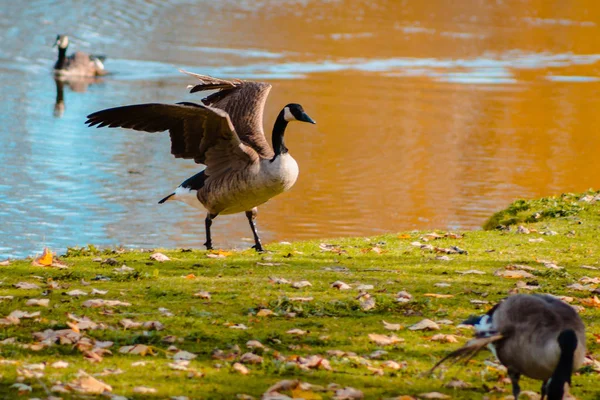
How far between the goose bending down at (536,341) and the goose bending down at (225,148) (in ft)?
16.1

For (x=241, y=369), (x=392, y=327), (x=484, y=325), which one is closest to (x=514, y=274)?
(x=392, y=327)

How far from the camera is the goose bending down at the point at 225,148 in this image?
1018 centimetres

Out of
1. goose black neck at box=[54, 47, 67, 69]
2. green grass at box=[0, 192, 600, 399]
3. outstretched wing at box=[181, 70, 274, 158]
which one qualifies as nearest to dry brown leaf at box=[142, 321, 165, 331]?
green grass at box=[0, 192, 600, 399]

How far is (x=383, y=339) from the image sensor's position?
6.80 m

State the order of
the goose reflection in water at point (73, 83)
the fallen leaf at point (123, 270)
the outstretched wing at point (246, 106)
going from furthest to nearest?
the goose reflection in water at point (73, 83)
the outstretched wing at point (246, 106)
the fallen leaf at point (123, 270)

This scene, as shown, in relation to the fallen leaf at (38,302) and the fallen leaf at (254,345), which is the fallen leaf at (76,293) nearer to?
the fallen leaf at (38,302)

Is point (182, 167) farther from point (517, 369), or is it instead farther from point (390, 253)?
point (517, 369)

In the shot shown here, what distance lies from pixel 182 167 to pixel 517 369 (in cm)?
1438

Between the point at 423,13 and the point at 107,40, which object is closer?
the point at 107,40

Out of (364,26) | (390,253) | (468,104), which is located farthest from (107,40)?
(390,253)

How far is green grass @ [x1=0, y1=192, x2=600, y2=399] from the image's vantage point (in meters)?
5.96

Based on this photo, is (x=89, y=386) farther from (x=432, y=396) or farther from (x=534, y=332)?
(x=534, y=332)

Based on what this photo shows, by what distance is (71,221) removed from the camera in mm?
14961

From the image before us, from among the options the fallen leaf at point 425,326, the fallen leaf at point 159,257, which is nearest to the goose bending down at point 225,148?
the fallen leaf at point 159,257
